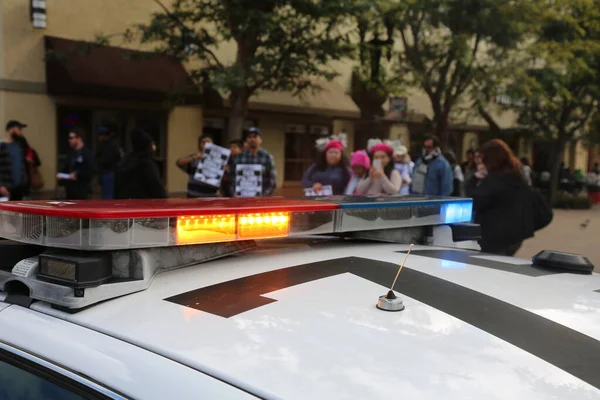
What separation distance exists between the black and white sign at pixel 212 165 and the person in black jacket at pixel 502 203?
3.65 metres

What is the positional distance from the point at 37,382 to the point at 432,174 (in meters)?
6.46

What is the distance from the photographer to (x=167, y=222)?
1.56 m

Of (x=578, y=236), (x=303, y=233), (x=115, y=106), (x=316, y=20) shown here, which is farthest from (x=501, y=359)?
(x=115, y=106)

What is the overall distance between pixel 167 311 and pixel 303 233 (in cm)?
65

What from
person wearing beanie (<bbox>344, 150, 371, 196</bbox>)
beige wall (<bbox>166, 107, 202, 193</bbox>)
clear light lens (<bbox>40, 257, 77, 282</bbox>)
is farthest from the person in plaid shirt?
beige wall (<bbox>166, 107, 202, 193</bbox>)

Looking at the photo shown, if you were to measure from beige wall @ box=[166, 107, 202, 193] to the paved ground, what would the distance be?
28.5 feet

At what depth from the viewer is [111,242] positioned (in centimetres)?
146

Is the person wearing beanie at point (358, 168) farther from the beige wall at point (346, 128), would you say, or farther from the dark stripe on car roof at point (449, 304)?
the beige wall at point (346, 128)

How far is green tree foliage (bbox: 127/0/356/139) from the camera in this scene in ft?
35.8

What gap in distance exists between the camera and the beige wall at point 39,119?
12852 millimetres

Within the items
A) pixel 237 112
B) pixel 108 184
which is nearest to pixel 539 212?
pixel 108 184

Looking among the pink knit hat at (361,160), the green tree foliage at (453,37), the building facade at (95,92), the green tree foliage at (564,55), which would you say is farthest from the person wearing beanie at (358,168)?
the green tree foliage at (564,55)

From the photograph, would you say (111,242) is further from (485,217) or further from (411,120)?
(411,120)

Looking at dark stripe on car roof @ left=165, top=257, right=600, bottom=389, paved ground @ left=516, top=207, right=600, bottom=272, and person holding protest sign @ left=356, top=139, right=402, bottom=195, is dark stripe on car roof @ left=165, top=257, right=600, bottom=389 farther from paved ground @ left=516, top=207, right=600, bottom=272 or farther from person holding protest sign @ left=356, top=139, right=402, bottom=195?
paved ground @ left=516, top=207, right=600, bottom=272
